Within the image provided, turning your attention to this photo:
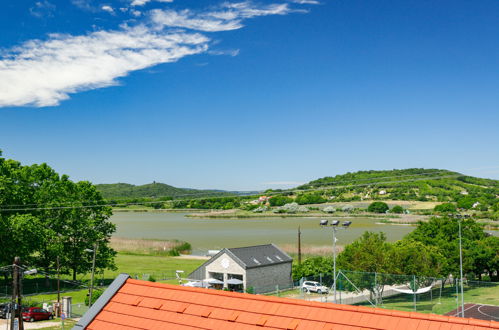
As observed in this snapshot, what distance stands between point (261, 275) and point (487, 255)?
2170cm

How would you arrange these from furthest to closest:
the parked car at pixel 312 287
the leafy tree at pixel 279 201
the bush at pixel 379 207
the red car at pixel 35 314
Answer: the bush at pixel 379 207
the leafy tree at pixel 279 201
the parked car at pixel 312 287
the red car at pixel 35 314

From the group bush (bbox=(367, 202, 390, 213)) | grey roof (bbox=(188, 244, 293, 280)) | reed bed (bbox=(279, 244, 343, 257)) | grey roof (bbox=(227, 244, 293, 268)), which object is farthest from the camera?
bush (bbox=(367, 202, 390, 213))

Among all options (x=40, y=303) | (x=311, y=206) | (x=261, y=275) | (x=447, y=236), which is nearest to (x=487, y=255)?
(x=447, y=236)

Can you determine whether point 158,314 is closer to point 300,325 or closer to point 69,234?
point 300,325

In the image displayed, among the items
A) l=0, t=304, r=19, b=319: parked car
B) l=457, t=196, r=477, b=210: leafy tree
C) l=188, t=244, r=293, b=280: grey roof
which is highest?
l=457, t=196, r=477, b=210: leafy tree

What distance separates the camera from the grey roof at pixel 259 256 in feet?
141

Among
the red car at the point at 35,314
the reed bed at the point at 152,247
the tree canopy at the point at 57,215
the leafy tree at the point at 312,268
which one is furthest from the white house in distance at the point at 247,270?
the reed bed at the point at 152,247

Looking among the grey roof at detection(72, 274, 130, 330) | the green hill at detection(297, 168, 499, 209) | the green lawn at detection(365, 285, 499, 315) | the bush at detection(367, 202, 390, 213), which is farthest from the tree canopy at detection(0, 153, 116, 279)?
the bush at detection(367, 202, 390, 213)

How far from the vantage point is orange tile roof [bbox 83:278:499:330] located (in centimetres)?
981

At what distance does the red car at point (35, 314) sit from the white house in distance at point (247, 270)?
1273cm

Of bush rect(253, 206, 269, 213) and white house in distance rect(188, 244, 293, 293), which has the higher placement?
bush rect(253, 206, 269, 213)

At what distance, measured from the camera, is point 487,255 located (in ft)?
149

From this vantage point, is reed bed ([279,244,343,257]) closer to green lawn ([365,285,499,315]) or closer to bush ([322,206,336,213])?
green lawn ([365,285,499,315])

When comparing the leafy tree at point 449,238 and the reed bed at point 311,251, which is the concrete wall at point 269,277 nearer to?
the leafy tree at point 449,238
